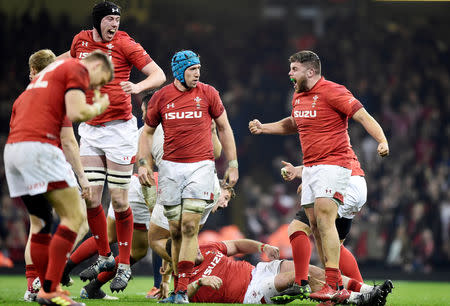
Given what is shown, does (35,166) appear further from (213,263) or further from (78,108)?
(213,263)

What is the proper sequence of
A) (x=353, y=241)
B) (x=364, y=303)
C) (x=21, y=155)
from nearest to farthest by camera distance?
(x=21, y=155) < (x=364, y=303) < (x=353, y=241)

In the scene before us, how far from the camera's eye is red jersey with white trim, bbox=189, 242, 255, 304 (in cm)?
808

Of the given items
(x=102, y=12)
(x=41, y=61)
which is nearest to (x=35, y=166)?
(x=41, y=61)

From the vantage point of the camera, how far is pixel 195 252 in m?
7.70

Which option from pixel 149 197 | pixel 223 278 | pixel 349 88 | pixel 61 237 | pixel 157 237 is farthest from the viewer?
pixel 349 88

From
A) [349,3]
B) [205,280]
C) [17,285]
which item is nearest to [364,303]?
[205,280]

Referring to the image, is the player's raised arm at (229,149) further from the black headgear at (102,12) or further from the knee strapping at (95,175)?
the black headgear at (102,12)

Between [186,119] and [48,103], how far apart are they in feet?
6.87

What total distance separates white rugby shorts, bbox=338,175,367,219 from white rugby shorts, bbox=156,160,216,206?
1.43 meters

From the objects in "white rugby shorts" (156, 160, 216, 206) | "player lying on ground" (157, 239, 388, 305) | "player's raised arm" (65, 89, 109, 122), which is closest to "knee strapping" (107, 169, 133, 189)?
"white rugby shorts" (156, 160, 216, 206)

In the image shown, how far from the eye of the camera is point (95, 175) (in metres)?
8.23

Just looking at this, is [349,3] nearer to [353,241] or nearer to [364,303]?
[353,241]

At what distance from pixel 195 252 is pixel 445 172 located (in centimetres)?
1191

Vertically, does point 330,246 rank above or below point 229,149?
below
